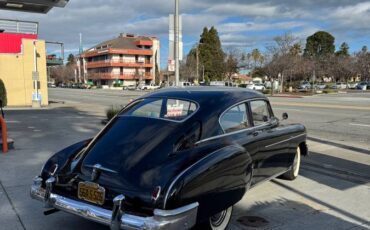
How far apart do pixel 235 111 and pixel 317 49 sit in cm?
10810

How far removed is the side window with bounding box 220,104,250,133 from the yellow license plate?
1586 mm

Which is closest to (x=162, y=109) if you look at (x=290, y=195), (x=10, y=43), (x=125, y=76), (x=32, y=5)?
(x=290, y=195)

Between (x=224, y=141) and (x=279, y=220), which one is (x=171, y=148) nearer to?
(x=224, y=141)

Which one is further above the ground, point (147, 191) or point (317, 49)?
point (317, 49)

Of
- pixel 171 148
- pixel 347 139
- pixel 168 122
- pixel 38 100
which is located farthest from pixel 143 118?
pixel 38 100

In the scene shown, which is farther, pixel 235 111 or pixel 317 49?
pixel 317 49

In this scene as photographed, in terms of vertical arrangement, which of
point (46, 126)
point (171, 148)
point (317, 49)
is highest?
point (317, 49)

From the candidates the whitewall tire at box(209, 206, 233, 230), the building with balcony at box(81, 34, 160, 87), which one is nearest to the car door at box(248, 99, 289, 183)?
the whitewall tire at box(209, 206, 233, 230)

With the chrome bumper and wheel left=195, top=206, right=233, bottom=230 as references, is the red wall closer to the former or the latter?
the chrome bumper

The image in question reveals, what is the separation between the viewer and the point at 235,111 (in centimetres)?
495

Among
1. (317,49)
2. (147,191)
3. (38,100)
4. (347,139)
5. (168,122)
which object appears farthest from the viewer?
(317,49)

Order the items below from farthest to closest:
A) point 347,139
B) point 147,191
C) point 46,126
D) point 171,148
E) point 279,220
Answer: point 46,126
point 347,139
point 279,220
point 171,148
point 147,191

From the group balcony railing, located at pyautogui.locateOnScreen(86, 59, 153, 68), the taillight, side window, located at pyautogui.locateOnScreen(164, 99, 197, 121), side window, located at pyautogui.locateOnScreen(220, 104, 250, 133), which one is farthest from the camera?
balcony railing, located at pyautogui.locateOnScreen(86, 59, 153, 68)

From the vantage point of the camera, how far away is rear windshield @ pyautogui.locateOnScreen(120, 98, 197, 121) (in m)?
4.67
